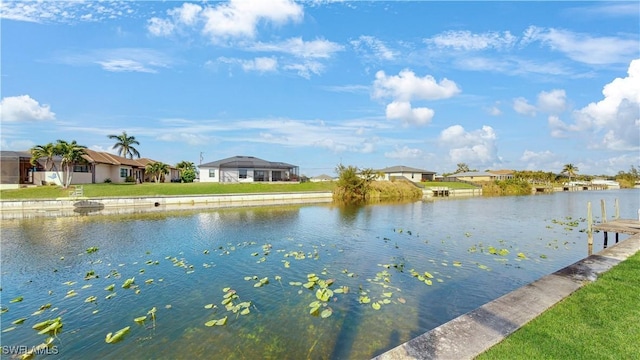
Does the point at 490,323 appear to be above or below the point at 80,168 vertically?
below

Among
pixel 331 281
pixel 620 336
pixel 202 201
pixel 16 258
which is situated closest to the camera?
pixel 620 336

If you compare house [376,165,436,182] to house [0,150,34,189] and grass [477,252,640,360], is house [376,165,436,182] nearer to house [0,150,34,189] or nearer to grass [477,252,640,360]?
house [0,150,34,189]

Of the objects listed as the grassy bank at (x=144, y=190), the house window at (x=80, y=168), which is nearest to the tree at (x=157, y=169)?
the grassy bank at (x=144, y=190)

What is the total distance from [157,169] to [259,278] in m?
46.8

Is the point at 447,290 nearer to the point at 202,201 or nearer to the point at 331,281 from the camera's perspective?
the point at 331,281

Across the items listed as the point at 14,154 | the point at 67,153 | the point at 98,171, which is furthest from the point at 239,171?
the point at 14,154

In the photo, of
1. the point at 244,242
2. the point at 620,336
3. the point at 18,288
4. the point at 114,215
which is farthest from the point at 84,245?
the point at 620,336

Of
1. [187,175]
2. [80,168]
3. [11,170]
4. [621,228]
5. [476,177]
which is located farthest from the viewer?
[476,177]

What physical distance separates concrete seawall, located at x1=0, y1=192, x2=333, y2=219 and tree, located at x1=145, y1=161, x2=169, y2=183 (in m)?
18.1

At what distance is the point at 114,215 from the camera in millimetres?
26359

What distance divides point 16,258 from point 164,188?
2863 cm

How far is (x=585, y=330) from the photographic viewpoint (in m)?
5.11

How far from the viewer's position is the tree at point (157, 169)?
4997cm

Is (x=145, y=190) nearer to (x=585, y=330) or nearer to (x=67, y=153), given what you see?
(x=67, y=153)
